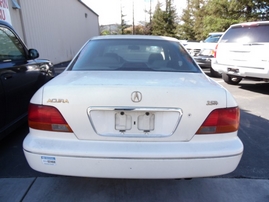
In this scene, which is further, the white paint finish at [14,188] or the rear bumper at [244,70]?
the rear bumper at [244,70]

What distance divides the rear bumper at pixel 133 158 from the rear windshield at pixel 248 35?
4.94 metres

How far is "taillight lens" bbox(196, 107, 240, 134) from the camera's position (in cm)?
173

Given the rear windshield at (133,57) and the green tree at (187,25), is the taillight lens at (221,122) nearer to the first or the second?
the rear windshield at (133,57)

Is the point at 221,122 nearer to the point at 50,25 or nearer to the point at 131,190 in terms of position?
the point at 131,190

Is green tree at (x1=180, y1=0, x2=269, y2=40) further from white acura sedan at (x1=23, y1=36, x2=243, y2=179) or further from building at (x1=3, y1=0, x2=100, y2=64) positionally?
white acura sedan at (x1=23, y1=36, x2=243, y2=179)

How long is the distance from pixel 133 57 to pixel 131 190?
153 cm

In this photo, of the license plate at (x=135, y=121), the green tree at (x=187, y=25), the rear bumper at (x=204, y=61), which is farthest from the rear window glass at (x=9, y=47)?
the green tree at (x=187, y=25)

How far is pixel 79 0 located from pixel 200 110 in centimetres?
2004

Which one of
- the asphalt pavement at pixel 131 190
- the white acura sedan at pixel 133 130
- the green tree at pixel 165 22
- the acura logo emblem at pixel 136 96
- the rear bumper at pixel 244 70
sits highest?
the green tree at pixel 165 22

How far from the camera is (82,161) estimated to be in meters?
1.66

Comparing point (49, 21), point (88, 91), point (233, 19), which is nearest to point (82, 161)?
point (88, 91)

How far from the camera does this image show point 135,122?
170 cm

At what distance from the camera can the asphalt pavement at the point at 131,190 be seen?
2.12 metres

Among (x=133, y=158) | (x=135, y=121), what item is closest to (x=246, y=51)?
(x=135, y=121)
